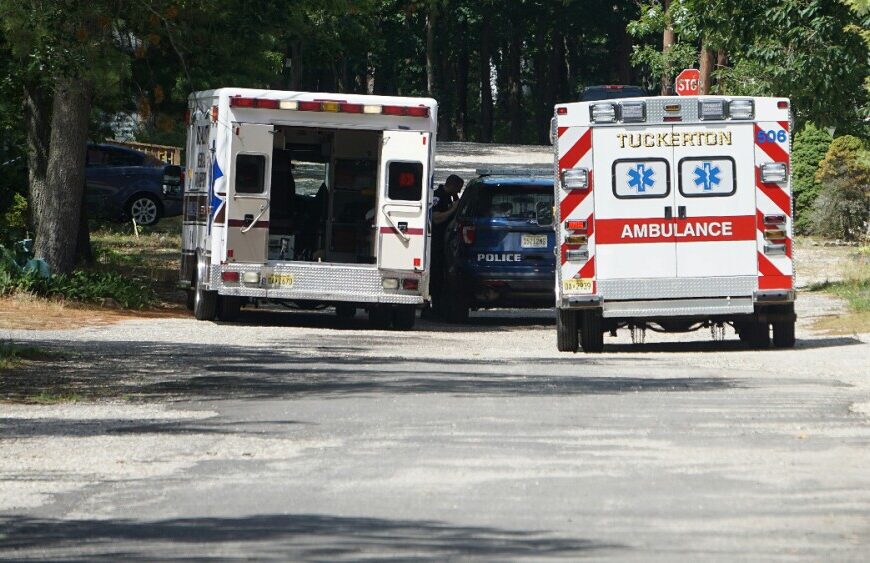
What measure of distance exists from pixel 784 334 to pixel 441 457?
8.19 m

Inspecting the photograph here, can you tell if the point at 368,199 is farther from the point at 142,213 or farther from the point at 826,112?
the point at 142,213

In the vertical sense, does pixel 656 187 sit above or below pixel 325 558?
above

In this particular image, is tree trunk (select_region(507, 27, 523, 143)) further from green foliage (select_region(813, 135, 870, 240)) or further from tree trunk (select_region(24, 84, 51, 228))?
tree trunk (select_region(24, 84, 51, 228))

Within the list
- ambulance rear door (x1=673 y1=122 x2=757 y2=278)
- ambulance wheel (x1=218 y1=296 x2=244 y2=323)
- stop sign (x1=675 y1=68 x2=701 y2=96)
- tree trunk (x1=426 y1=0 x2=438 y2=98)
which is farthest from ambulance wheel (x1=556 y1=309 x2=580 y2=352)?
tree trunk (x1=426 y1=0 x2=438 y2=98)

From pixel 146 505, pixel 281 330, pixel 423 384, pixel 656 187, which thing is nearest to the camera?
pixel 146 505

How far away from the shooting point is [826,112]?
1025 inches

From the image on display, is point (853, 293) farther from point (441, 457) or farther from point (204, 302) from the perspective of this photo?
point (441, 457)

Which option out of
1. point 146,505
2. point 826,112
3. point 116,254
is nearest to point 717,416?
point 146,505

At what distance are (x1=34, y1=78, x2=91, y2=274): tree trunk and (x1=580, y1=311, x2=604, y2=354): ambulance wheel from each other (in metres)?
8.99

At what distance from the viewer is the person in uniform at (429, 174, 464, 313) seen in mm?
22734

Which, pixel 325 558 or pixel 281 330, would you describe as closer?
A: pixel 325 558

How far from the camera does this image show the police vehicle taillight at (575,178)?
17.0 m

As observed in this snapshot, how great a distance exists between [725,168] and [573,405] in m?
5.47

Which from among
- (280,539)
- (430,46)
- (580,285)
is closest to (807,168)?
(580,285)
